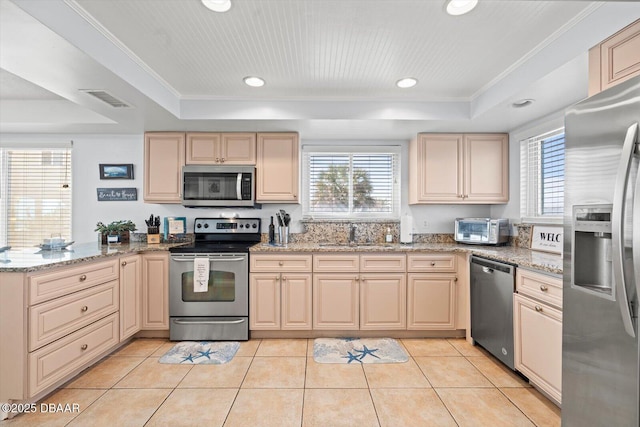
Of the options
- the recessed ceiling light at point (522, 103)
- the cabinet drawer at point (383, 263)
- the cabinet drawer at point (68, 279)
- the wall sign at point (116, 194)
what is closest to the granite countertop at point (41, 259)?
the cabinet drawer at point (68, 279)

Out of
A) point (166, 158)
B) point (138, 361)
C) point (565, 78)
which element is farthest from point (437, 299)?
point (166, 158)

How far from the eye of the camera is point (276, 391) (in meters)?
2.23

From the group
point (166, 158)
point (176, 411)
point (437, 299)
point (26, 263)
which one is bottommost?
point (176, 411)

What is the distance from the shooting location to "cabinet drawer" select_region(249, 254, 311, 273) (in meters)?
3.16

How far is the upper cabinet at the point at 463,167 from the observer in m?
3.45

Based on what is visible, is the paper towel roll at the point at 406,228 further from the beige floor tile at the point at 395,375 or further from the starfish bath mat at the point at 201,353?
the starfish bath mat at the point at 201,353

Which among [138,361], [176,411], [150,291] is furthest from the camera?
[150,291]

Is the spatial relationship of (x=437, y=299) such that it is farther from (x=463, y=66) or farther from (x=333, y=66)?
(x=333, y=66)

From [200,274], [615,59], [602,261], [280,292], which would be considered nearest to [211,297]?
[200,274]

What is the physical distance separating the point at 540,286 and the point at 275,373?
6.61 feet

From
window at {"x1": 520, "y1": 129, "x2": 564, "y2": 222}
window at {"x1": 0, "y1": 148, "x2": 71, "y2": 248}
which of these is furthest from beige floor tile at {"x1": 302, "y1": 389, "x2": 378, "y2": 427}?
window at {"x1": 0, "y1": 148, "x2": 71, "y2": 248}

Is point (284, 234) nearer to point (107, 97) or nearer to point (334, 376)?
point (334, 376)

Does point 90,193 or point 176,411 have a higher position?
point 90,193

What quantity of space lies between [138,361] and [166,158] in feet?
6.65
